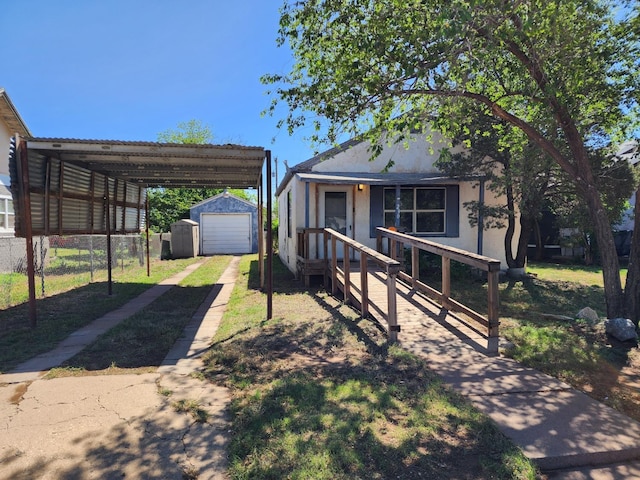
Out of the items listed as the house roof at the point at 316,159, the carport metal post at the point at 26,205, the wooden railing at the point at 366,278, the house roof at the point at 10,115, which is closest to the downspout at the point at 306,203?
the house roof at the point at 316,159

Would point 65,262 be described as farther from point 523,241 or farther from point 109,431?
point 523,241

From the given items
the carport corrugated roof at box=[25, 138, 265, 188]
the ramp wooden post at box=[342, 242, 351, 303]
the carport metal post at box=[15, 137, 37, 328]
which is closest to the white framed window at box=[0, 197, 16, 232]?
the carport corrugated roof at box=[25, 138, 265, 188]

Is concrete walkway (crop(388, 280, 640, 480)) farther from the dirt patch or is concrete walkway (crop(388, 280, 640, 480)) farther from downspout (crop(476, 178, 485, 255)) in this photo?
downspout (crop(476, 178, 485, 255))

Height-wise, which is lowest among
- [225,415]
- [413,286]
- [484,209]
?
[225,415]

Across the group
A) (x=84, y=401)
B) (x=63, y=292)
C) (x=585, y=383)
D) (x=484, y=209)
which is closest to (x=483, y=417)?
(x=585, y=383)

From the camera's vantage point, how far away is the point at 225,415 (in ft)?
10.4

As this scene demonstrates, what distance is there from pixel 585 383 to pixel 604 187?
297 inches

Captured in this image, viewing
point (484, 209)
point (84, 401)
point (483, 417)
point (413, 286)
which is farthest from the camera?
point (484, 209)

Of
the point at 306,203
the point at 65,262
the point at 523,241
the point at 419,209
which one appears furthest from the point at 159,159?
the point at 523,241

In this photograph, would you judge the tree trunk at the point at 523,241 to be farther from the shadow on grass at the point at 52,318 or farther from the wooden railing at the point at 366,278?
the shadow on grass at the point at 52,318

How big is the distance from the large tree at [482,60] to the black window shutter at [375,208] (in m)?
4.52

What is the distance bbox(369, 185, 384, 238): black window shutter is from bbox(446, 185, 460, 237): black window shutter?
2040mm

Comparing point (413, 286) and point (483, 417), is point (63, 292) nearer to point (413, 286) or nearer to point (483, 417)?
point (413, 286)

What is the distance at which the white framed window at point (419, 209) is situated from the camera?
37.3ft
